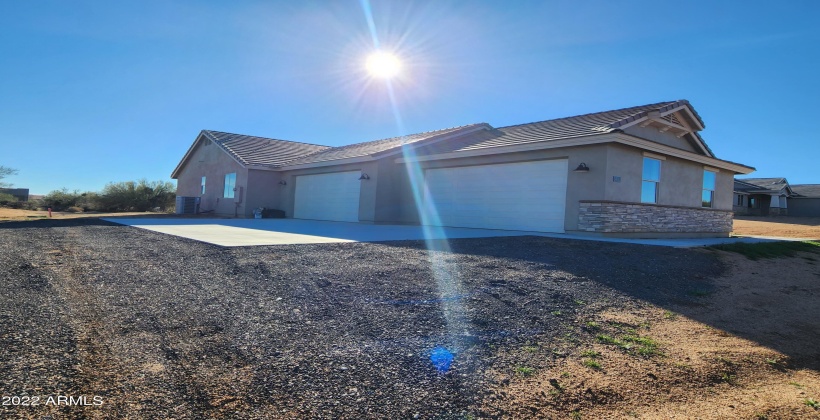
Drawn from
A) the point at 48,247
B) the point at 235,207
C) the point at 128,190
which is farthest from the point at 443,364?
the point at 128,190

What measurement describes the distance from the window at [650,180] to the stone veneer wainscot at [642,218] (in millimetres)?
274

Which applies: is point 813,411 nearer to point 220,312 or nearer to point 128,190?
point 220,312

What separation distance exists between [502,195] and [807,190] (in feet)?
152

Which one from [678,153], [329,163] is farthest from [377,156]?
[678,153]

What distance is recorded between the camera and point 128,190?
29.0 metres

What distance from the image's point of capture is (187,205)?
885 inches

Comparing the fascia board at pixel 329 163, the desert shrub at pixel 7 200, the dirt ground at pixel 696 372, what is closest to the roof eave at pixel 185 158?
the fascia board at pixel 329 163

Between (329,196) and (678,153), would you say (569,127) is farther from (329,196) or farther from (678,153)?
(329,196)

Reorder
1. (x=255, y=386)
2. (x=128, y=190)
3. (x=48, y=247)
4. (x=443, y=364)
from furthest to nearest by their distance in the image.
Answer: (x=128, y=190)
(x=48, y=247)
(x=443, y=364)
(x=255, y=386)

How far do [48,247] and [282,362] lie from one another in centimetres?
674

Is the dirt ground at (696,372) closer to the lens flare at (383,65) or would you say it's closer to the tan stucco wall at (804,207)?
the lens flare at (383,65)

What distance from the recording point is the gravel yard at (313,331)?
2.38m

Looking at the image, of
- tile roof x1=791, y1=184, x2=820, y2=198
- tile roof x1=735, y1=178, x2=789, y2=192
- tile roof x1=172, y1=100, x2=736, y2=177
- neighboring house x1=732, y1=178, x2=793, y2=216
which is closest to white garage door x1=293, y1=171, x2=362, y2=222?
tile roof x1=172, y1=100, x2=736, y2=177

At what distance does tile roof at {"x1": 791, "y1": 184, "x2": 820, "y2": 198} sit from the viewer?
41031mm
